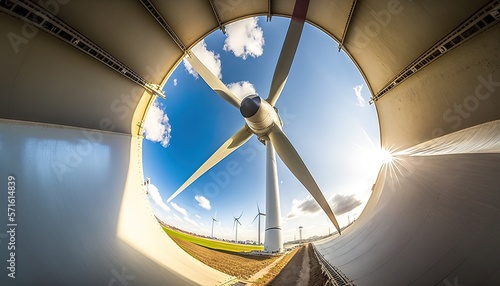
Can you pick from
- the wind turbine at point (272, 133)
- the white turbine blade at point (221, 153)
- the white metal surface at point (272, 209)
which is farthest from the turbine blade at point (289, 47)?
the white metal surface at point (272, 209)

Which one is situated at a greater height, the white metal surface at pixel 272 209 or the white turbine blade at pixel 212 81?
the white turbine blade at pixel 212 81

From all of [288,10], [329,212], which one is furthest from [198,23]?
[329,212]
